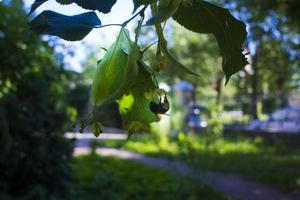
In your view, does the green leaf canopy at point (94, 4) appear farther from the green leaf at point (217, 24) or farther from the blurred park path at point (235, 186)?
the blurred park path at point (235, 186)

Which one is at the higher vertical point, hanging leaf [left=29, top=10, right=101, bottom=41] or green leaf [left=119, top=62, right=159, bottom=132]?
hanging leaf [left=29, top=10, right=101, bottom=41]

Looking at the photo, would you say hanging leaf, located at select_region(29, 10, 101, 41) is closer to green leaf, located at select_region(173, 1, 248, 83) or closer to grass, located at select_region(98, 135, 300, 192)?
green leaf, located at select_region(173, 1, 248, 83)

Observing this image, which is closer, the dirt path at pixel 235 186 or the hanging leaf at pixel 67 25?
the hanging leaf at pixel 67 25

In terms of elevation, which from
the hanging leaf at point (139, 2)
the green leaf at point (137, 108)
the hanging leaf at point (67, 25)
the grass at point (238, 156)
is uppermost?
the hanging leaf at point (139, 2)

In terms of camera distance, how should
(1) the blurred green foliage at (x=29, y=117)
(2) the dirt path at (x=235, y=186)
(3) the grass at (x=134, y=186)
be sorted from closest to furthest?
(1) the blurred green foliage at (x=29, y=117), (3) the grass at (x=134, y=186), (2) the dirt path at (x=235, y=186)

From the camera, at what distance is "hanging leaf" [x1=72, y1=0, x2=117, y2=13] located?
625mm

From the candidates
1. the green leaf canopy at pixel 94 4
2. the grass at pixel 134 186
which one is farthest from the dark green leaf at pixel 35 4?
the grass at pixel 134 186

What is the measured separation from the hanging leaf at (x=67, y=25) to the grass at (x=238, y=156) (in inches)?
311

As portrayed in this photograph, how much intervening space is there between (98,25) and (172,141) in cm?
1523

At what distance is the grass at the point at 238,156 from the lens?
883cm

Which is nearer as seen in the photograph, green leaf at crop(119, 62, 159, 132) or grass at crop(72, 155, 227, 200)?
green leaf at crop(119, 62, 159, 132)

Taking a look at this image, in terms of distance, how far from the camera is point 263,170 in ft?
33.2

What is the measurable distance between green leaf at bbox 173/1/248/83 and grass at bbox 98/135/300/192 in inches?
307

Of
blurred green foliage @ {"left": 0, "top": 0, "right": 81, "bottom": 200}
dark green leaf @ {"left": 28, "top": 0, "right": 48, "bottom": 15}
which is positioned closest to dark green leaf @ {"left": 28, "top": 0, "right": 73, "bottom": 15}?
dark green leaf @ {"left": 28, "top": 0, "right": 48, "bottom": 15}
